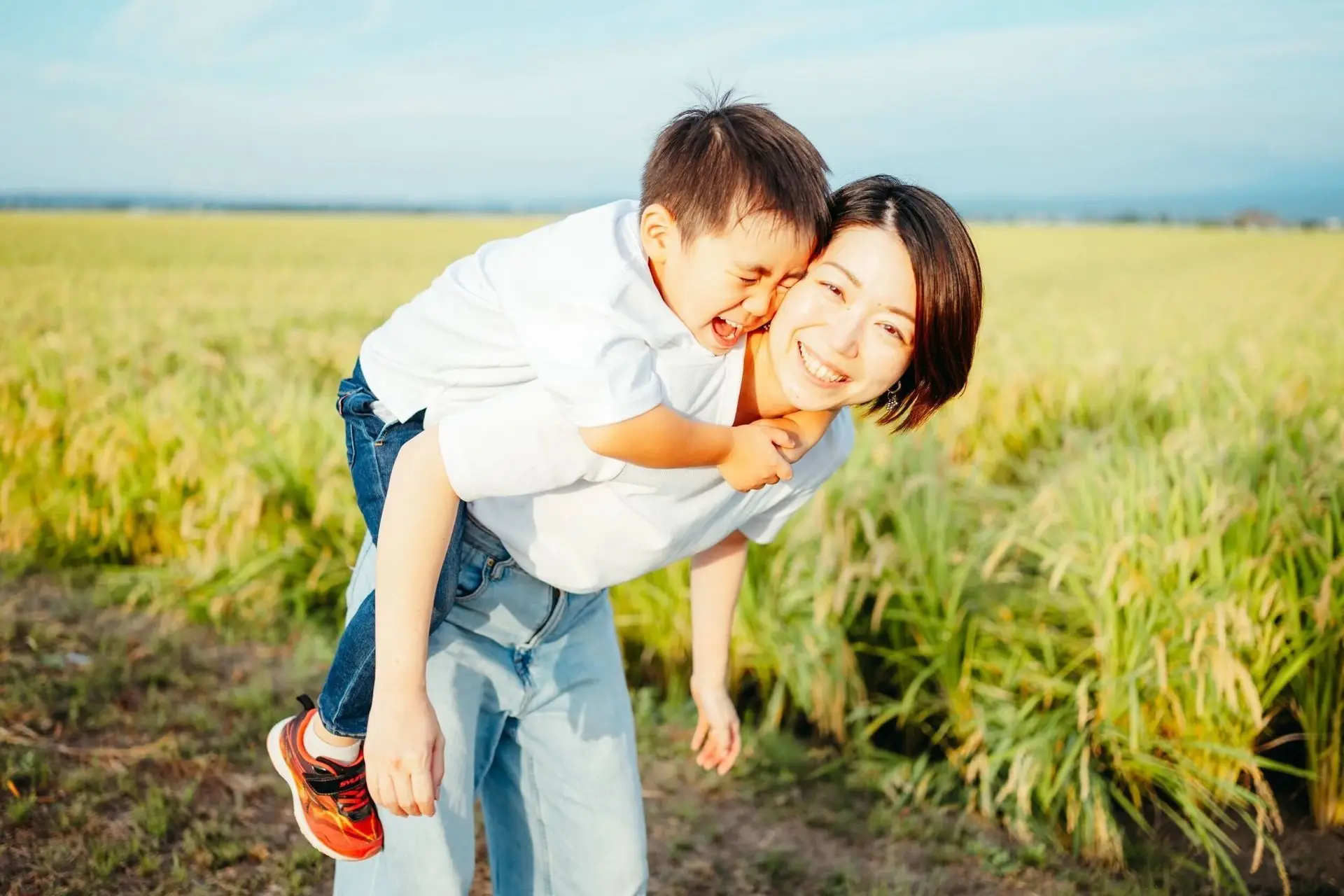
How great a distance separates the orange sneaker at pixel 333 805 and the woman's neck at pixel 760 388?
2.87 feet

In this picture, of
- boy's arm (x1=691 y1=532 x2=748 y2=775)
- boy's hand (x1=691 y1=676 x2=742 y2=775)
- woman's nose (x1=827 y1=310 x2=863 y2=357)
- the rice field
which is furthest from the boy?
the rice field

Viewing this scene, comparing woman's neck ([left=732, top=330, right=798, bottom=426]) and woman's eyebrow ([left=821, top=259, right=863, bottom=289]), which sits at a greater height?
woman's eyebrow ([left=821, top=259, right=863, bottom=289])

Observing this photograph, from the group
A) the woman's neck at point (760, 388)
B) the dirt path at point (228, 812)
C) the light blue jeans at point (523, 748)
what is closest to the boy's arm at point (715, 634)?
the light blue jeans at point (523, 748)

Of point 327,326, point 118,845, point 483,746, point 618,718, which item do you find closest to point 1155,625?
point 618,718

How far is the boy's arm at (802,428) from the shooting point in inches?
69.1

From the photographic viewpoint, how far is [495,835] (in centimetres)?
210

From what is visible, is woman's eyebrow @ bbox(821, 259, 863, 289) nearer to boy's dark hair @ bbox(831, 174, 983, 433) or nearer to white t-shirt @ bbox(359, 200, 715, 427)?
boy's dark hair @ bbox(831, 174, 983, 433)

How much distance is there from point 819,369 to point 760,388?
0.46ft

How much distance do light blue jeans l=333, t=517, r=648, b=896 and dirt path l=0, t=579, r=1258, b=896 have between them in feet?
3.38

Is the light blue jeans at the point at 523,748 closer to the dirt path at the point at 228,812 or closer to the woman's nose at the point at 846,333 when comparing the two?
the woman's nose at the point at 846,333

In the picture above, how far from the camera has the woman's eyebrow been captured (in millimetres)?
1703

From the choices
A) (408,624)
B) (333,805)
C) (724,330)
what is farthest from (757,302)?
(333,805)

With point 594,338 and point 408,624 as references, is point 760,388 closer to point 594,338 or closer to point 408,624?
point 594,338

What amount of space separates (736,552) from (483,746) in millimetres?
600
